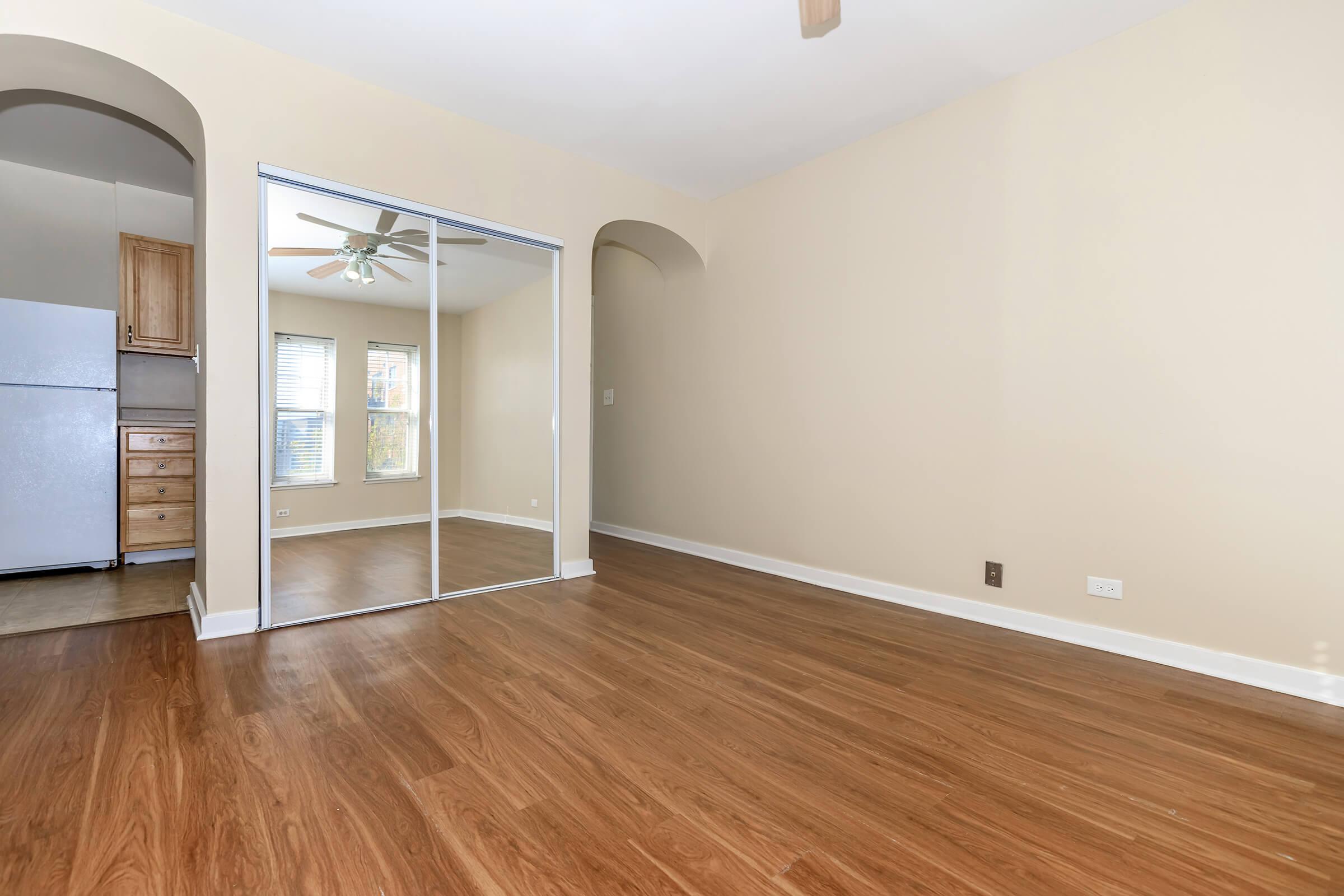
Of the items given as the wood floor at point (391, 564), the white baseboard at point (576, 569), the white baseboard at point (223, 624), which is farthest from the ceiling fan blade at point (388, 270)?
the white baseboard at point (576, 569)

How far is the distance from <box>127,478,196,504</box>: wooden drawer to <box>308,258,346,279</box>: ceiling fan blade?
7.00 ft

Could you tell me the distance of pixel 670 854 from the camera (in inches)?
54.4

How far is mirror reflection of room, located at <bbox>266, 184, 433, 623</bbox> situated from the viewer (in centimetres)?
300

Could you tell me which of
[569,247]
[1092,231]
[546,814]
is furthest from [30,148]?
[1092,231]

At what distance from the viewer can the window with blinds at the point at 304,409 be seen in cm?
300

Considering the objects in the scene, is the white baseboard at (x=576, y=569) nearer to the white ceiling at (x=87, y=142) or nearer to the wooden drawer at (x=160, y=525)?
the wooden drawer at (x=160, y=525)

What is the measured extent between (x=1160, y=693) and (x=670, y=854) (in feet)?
6.79

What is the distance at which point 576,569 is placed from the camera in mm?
4098

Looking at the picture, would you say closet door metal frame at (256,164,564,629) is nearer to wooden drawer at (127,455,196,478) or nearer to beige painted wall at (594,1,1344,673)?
beige painted wall at (594,1,1344,673)

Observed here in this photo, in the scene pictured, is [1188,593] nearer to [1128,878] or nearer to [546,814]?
[1128,878]

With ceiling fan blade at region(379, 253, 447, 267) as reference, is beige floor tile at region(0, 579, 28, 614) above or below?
below

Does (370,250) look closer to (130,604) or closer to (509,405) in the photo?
(509,405)

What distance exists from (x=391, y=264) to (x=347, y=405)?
81 cm

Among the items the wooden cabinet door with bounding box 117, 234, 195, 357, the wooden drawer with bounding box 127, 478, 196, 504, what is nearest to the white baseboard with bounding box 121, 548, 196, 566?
the wooden drawer with bounding box 127, 478, 196, 504
